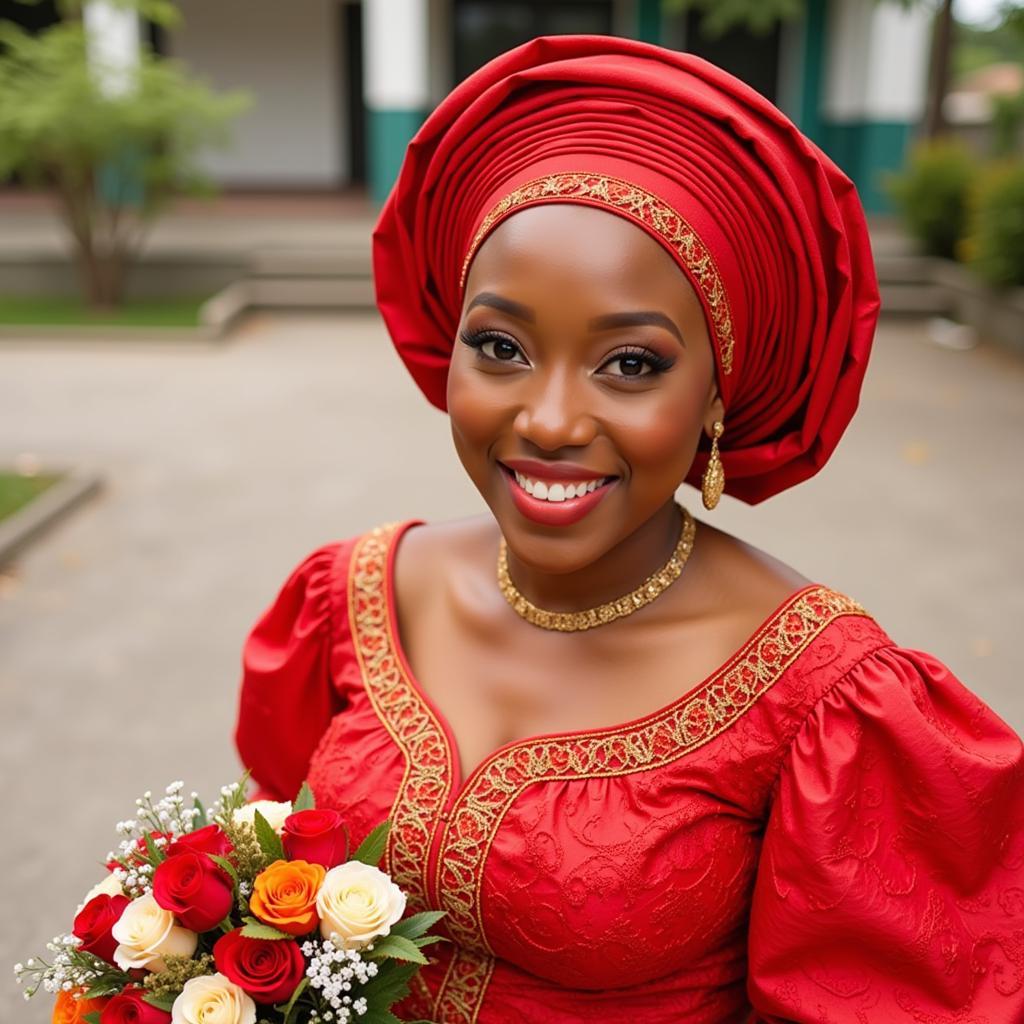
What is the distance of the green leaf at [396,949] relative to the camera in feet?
4.76

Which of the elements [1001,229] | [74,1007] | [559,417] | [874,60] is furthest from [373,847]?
[874,60]

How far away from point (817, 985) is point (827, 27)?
686 inches

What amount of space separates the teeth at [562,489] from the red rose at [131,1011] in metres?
0.76

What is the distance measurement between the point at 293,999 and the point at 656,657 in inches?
25.5

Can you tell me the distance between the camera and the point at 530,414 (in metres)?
1.46

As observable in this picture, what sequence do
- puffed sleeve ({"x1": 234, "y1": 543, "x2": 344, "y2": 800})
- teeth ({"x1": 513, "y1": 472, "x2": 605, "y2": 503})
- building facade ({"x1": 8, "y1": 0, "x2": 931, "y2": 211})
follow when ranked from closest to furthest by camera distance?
teeth ({"x1": 513, "y1": 472, "x2": 605, "y2": 503}) → puffed sleeve ({"x1": 234, "y1": 543, "x2": 344, "y2": 800}) → building facade ({"x1": 8, "y1": 0, "x2": 931, "y2": 211})

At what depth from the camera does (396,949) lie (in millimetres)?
1462

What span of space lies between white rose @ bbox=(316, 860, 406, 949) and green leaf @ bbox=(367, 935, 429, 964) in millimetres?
23

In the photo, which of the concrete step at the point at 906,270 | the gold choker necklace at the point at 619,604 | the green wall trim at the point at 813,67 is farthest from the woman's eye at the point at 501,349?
the green wall trim at the point at 813,67

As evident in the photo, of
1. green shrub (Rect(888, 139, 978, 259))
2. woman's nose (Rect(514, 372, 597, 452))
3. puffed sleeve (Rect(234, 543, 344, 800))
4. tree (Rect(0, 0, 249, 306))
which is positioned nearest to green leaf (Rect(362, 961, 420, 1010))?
puffed sleeve (Rect(234, 543, 344, 800))

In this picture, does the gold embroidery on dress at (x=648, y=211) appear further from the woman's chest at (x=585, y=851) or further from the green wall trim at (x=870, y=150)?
the green wall trim at (x=870, y=150)

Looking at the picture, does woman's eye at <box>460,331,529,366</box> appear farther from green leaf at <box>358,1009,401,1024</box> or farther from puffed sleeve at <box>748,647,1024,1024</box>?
green leaf at <box>358,1009,401,1024</box>

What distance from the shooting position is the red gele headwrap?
4.77 ft

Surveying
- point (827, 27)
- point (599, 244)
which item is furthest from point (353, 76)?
point (599, 244)
